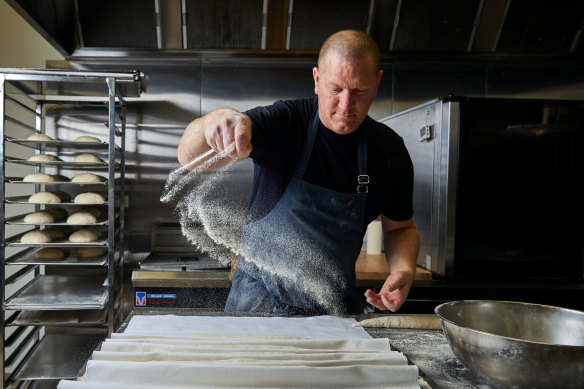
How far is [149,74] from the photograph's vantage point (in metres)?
3.11

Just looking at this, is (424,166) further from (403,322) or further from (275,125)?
(403,322)

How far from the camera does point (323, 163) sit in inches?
65.5

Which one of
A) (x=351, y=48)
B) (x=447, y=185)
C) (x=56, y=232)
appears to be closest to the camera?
(x=351, y=48)

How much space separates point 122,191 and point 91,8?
1.18 m

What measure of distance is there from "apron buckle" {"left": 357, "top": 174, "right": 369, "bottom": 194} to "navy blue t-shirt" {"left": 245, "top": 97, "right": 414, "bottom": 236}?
19mm

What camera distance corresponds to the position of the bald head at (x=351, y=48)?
142 cm

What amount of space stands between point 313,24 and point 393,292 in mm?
2088

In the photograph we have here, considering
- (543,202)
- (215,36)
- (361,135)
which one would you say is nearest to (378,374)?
(361,135)

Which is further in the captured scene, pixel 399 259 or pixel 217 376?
pixel 399 259

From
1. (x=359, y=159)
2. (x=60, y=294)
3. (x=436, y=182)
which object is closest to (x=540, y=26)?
(x=436, y=182)

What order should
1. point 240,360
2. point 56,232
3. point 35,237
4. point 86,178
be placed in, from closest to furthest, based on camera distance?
point 240,360, point 35,237, point 86,178, point 56,232

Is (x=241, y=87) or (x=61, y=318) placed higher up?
(x=241, y=87)

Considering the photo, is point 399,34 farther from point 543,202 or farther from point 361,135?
point 361,135

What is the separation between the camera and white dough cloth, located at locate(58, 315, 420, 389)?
88 centimetres
